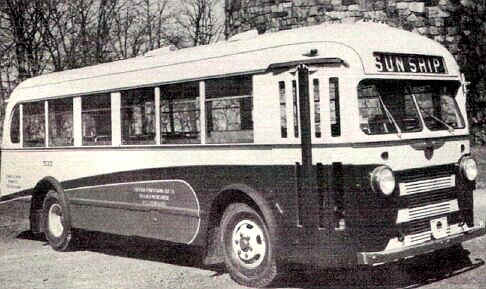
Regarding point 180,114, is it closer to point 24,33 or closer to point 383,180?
point 383,180

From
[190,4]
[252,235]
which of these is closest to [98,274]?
[252,235]

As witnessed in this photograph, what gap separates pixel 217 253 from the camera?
891 centimetres

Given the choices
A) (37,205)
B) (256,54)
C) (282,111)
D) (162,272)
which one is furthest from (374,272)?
(37,205)

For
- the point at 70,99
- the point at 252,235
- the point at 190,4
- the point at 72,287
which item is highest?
the point at 190,4

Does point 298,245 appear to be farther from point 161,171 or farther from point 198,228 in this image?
point 161,171

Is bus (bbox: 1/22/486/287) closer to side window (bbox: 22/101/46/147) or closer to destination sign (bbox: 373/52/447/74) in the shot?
destination sign (bbox: 373/52/447/74)

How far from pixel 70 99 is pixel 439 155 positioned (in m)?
5.59

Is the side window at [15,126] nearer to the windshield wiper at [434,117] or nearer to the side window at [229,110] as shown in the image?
the side window at [229,110]

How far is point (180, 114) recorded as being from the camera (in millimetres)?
9305

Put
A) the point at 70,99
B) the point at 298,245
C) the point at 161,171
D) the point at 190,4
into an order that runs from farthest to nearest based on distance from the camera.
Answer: the point at 190,4 → the point at 70,99 → the point at 161,171 → the point at 298,245

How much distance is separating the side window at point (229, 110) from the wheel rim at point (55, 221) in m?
3.87

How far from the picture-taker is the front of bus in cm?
742

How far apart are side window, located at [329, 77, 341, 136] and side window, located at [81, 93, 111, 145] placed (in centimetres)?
380

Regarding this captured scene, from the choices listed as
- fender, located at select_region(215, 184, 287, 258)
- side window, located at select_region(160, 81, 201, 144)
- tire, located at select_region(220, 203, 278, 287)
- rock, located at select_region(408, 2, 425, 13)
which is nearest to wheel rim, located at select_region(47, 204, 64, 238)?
side window, located at select_region(160, 81, 201, 144)
